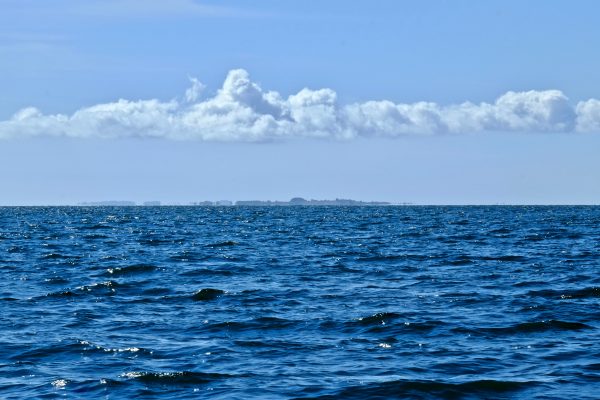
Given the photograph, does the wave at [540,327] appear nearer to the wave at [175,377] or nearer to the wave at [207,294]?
the wave at [175,377]

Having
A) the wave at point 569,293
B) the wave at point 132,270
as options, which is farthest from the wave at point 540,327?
the wave at point 132,270

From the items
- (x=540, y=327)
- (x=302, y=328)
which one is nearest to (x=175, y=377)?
(x=302, y=328)

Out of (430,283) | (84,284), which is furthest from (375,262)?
(84,284)

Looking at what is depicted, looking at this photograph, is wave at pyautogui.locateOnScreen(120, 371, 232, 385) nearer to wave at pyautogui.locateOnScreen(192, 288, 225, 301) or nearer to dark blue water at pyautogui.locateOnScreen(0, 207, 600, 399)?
dark blue water at pyautogui.locateOnScreen(0, 207, 600, 399)

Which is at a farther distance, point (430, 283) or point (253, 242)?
point (253, 242)

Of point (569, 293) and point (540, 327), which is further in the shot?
point (569, 293)

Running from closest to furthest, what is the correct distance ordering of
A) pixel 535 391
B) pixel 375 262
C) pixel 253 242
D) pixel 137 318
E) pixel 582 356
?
1. pixel 535 391
2. pixel 582 356
3. pixel 137 318
4. pixel 375 262
5. pixel 253 242

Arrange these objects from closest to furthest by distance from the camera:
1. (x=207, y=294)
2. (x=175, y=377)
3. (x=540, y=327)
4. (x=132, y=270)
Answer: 1. (x=175, y=377)
2. (x=540, y=327)
3. (x=207, y=294)
4. (x=132, y=270)

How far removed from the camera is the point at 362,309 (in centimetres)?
2831

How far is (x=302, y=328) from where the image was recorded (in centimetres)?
2492

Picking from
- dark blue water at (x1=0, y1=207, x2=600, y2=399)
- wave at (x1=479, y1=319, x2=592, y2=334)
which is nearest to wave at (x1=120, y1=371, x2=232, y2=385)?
dark blue water at (x1=0, y1=207, x2=600, y2=399)

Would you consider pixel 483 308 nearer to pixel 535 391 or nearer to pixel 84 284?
pixel 535 391

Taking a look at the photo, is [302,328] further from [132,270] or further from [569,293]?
[132,270]

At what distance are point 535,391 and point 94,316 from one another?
15332mm
